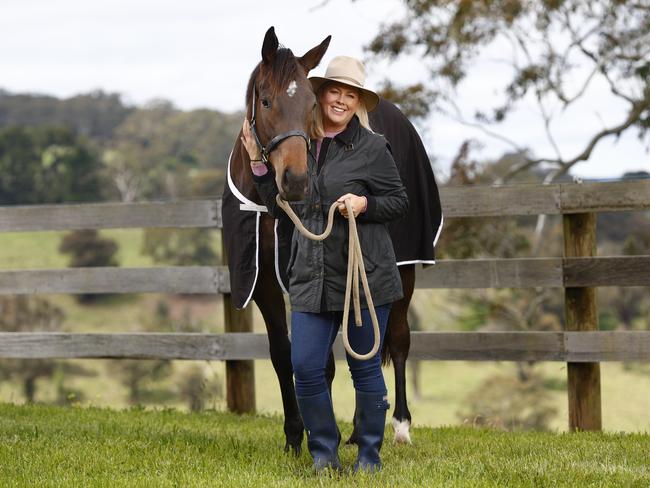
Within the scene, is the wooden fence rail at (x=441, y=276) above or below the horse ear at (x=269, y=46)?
below

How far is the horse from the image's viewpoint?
161 inches

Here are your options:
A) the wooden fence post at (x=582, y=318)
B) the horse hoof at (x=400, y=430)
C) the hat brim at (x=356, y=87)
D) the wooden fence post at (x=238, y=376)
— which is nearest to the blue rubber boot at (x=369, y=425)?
the hat brim at (x=356, y=87)

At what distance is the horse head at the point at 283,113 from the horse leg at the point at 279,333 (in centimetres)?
75

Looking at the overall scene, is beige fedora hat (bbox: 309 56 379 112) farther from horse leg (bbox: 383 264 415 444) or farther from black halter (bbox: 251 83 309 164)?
horse leg (bbox: 383 264 415 444)

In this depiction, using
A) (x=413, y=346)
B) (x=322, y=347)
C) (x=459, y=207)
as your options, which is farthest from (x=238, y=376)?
(x=322, y=347)

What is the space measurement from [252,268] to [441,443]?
5.06 feet

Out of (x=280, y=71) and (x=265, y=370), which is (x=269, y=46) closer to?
(x=280, y=71)

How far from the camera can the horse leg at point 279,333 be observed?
4.91 metres

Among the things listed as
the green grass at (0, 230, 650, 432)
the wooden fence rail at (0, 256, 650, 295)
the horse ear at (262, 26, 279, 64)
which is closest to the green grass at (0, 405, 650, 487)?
the wooden fence rail at (0, 256, 650, 295)

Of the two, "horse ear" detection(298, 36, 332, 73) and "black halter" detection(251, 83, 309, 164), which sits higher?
"horse ear" detection(298, 36, 332, 73)

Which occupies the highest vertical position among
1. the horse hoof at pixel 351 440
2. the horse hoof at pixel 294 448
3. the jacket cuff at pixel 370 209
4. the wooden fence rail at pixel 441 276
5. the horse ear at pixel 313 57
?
the horse ear at pixel 313 57

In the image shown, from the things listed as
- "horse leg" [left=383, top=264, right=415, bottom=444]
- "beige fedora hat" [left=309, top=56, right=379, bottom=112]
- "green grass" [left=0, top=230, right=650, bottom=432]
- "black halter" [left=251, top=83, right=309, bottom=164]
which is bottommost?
"green grass" [left=0, top=230, right=650, bottom=432]

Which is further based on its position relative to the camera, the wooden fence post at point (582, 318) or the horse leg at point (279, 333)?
the wooden fence post at point (582, 318)

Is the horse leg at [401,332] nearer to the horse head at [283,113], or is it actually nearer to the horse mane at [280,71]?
the horse head at [283,113]
